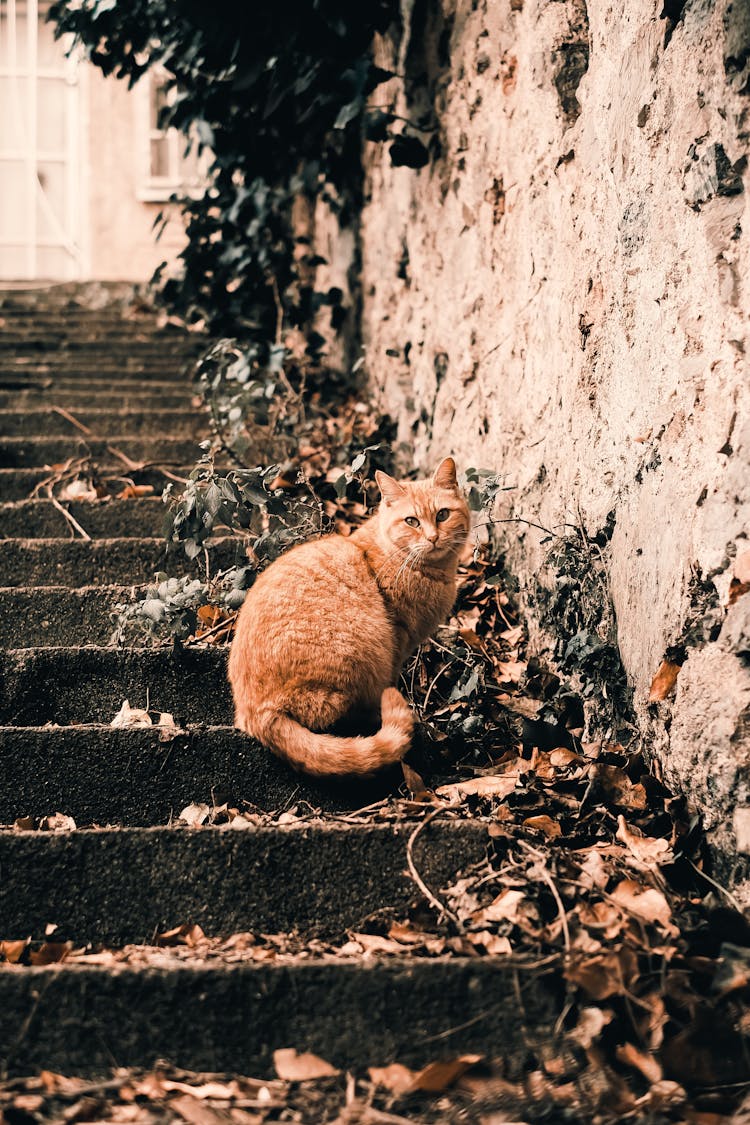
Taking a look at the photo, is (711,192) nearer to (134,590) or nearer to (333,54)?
(134,590)

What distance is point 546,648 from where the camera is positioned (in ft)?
10.2

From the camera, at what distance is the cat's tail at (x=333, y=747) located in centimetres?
246

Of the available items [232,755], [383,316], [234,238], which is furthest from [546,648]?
[234,238]

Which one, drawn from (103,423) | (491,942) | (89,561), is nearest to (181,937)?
(491,942)

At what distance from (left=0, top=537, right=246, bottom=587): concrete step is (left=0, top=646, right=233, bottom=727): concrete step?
2.57 feet

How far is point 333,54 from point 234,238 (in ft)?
5.59

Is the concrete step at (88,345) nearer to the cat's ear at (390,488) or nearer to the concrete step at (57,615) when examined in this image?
the concrete step at (57,615)

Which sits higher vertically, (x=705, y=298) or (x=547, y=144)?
(x=547, y=144)

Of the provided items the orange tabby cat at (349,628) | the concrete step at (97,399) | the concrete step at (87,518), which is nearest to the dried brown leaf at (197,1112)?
the orange tabby cat at (349,628)

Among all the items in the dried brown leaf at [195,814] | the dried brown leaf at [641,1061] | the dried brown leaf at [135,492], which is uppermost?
the dried brown leaf at [135,492]

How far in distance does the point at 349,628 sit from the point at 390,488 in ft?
2.14

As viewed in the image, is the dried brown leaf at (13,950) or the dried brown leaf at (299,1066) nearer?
the dried brown leaf at (299,1066)

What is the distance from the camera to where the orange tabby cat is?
255cm

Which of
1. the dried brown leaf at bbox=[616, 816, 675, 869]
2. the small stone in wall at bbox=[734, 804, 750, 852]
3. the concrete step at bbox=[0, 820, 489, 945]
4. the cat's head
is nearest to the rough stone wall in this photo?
the small stone in wall at bbox=[734, 804, 750, 852]
